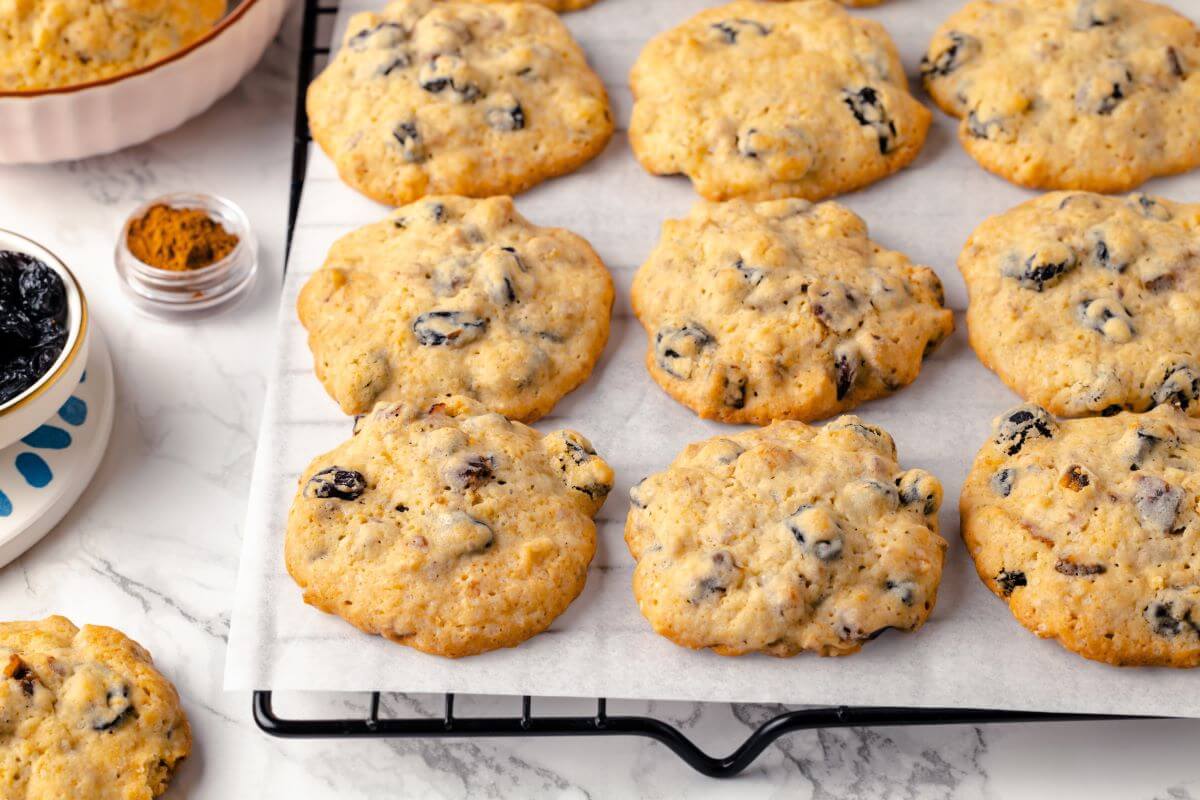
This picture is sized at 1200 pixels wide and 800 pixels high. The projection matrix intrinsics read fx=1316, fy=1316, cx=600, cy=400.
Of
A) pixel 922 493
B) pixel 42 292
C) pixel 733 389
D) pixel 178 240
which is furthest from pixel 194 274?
pixel 922 493

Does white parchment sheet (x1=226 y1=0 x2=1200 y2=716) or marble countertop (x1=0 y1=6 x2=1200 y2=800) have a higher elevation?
white parchment sheet (x1=226 y1=0 x2=1200 y2=716)

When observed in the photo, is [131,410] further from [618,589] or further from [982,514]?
[982,514]

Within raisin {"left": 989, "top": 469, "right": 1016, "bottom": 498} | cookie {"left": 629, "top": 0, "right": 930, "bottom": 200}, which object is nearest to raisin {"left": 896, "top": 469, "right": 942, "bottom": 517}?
raisin {"left": 989, "top": 469, "right": 1016, "bottom": 498}

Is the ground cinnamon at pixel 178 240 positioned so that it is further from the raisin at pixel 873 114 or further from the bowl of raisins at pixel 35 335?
the raisin at pixel 873 114

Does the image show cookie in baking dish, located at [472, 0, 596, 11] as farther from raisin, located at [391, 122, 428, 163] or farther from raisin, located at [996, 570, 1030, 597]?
raisin, located at [996, 570, 1030, 597]

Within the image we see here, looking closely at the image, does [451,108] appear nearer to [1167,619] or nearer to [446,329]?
[446,329]

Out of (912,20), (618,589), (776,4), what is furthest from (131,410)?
(912,20)
